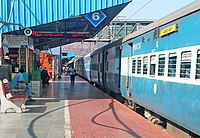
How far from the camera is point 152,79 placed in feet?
33.2

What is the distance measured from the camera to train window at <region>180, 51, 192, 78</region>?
7.16 metres

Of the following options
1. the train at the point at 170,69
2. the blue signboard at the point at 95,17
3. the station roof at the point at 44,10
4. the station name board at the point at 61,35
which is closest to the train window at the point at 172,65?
the train at the point at 170,69

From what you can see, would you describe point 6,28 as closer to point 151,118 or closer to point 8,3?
point 8,3

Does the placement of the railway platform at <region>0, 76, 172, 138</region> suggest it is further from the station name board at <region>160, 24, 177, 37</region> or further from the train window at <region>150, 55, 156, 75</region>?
the station name board at <region>160, 24, 177, 37</region>

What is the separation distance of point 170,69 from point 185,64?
107cm

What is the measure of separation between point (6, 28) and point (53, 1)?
8.79ft

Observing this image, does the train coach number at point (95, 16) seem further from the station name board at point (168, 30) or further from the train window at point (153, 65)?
the station name board at point (168, 30)

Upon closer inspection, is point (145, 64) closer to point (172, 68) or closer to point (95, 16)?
point (172, 68)

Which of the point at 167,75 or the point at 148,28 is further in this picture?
the point at 148,28

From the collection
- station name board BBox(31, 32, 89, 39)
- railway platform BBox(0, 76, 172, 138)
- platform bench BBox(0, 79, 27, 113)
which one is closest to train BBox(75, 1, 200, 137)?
railway platform BBox(0, 76, 172, 138)

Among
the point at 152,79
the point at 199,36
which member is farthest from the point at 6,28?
the point at 199,36

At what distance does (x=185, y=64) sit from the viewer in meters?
7.39

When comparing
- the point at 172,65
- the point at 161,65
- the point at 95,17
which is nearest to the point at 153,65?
the point at 161,65

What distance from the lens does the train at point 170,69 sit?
6.90 m
